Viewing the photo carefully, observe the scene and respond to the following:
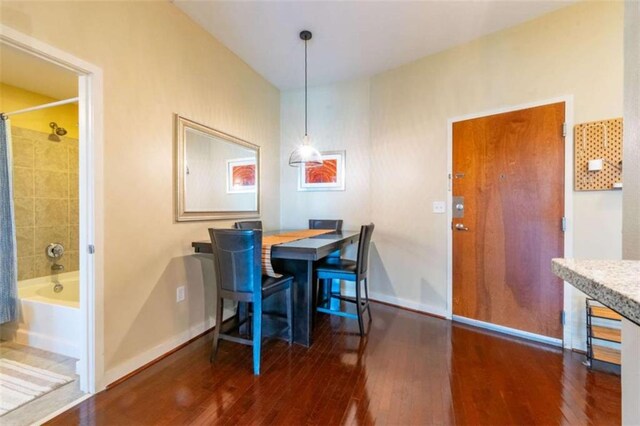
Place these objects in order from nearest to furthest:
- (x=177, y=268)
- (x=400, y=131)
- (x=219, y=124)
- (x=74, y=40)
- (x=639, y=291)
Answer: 1. (x=639, y=291)
2. (x=74, y=40)
3. (x=177, y=268)
4. (x=219, y=124)
5. (x=400, y=131)

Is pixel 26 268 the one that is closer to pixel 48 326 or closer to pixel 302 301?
pixel 48 326

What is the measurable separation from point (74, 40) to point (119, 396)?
2130 millimetres

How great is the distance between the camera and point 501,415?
1.54m

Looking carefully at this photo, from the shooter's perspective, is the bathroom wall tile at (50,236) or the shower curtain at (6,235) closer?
the shower curtain at (6,235)

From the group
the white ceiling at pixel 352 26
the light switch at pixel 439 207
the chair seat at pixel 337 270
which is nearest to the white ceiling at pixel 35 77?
the white ceiling at pixel 352 26

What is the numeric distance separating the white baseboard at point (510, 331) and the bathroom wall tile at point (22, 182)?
446cm

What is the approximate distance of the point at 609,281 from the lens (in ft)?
1.84

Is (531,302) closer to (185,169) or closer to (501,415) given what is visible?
(501,415)

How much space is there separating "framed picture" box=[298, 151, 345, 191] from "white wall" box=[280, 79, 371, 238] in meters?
0.07

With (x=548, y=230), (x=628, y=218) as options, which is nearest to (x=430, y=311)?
(x=548, y=230)

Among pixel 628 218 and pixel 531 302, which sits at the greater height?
pixel 628 218

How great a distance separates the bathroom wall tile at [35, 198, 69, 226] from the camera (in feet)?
9.61

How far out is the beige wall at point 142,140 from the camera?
1740 mm

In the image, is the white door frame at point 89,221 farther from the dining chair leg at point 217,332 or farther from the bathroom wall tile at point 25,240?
the bathroom wall tile at point 25,240
